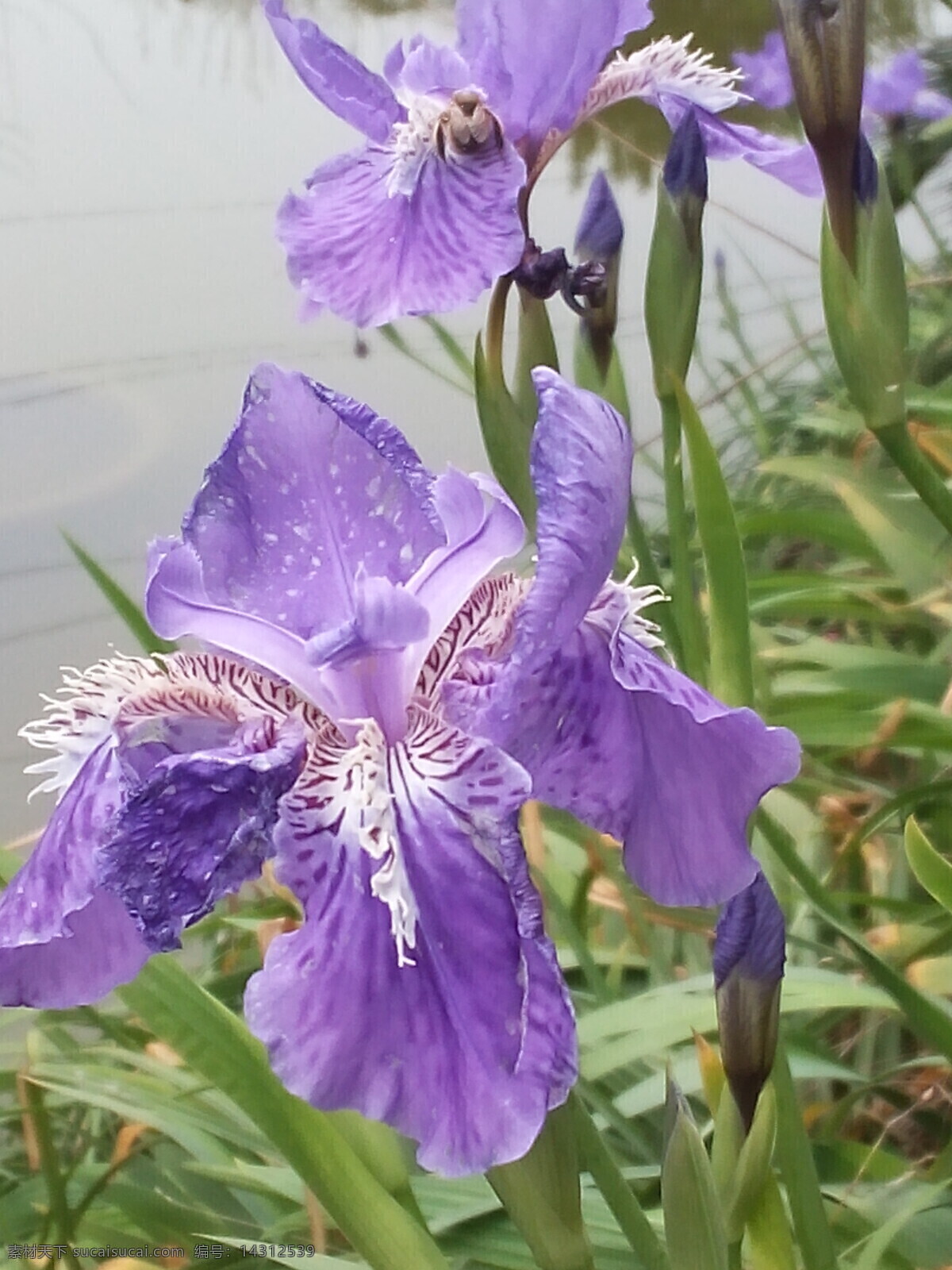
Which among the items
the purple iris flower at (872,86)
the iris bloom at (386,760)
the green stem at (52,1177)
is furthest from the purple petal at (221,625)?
the purple iris flower at (872,86)

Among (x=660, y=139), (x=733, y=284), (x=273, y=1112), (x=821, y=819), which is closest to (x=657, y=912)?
(x=821, y=819)

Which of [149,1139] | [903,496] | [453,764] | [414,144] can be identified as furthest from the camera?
[903,496]

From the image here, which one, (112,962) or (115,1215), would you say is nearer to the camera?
(112,962)

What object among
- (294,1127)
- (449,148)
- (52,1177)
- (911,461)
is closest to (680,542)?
(911,461)

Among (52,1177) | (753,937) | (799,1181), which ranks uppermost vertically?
(753,937)

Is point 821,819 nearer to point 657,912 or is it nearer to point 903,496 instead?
point 657,912

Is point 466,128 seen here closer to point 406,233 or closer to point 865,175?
point 406,233
